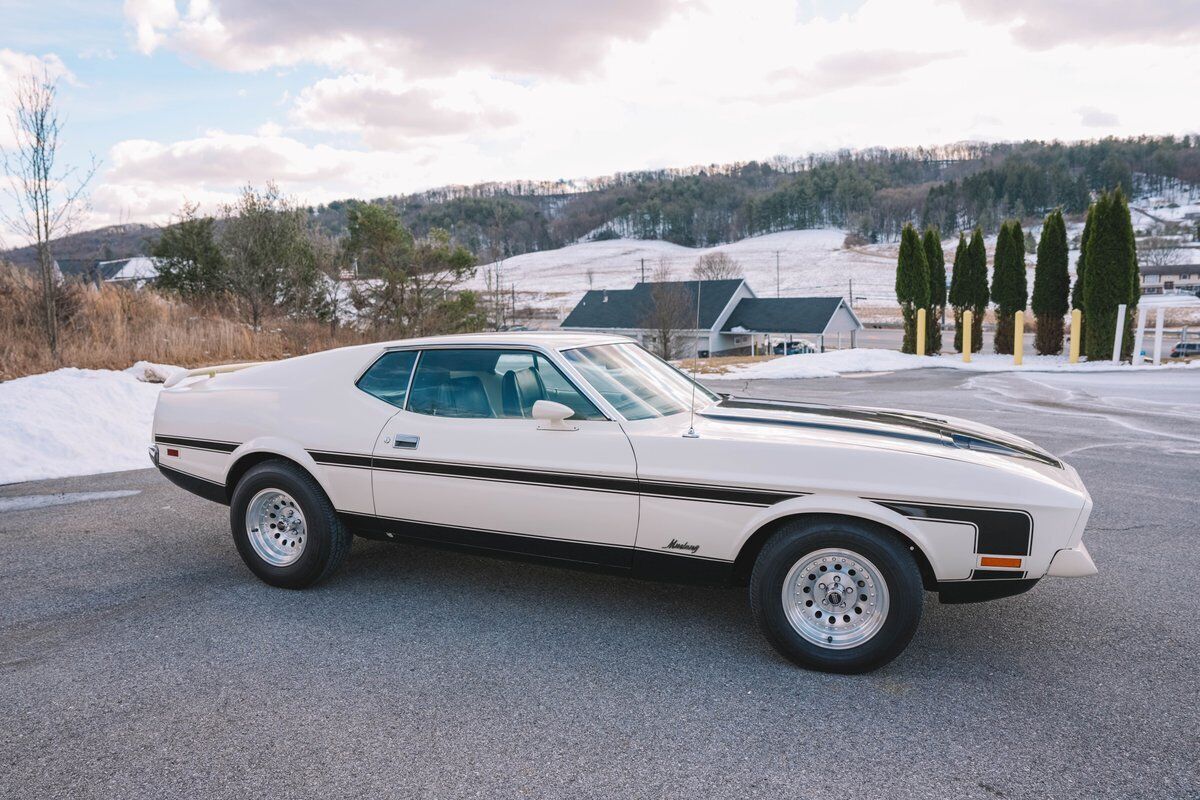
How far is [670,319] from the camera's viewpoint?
37500 millimetres

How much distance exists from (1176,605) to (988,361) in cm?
2177

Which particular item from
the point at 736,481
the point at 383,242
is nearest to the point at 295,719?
the point at 736,481

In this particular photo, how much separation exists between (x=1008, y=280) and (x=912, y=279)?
309 centimetres

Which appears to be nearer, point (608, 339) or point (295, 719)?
point (295, 719)

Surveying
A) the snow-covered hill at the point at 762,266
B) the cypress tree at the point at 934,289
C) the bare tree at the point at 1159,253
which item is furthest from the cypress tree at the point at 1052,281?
the bare tree at the point at 1159,253

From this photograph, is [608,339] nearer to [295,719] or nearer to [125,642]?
[295,719]

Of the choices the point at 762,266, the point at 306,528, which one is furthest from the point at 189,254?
the point at 762,266

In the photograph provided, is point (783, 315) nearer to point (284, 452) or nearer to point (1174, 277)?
point (284, 452)

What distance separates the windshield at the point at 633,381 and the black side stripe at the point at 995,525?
4.88 ft

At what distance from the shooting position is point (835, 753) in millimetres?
2902

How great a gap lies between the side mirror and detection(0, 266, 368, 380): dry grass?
10726 mm

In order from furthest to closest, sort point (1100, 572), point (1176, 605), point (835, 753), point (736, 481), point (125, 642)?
point (1100, 572)
point (1176, 605)
point (125, 642)
point (736, 481)
point (835, 753)

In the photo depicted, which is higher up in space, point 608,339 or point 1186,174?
point 1186,174

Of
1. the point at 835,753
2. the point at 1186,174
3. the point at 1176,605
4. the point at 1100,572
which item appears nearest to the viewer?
the point at 835,753
